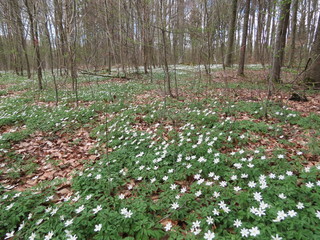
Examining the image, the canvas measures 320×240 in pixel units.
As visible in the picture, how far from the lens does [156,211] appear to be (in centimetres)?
218

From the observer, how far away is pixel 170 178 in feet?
8.73

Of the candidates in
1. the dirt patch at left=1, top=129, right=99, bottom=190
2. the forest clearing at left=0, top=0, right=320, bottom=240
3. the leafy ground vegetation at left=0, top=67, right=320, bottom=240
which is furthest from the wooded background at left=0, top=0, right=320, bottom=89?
the dirt patch at left=1, top=129, right=99, bottom=190

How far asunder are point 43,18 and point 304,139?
9.40 m

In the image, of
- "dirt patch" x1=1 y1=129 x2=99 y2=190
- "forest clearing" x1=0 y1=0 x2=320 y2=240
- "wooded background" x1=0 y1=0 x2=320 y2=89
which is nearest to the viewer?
"forest clearing" x1=0 y1=0 x2=320 y2=240

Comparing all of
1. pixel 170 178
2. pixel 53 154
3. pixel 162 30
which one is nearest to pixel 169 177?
pixel 170 178

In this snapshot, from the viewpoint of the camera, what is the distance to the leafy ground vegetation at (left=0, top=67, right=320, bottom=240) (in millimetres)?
1861

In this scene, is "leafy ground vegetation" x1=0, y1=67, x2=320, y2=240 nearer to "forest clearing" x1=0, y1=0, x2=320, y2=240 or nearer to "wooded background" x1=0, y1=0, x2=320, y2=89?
"forest clearing" x1=0, y1=0, x2=320, y2=240

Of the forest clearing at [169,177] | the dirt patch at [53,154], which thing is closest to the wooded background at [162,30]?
the forest clearing at [169,177]

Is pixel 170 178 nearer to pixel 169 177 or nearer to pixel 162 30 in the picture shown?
pixel 169 177

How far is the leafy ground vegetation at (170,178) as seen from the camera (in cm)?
186

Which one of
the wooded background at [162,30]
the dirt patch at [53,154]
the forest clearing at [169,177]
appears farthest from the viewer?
the wooded background at [162,30]

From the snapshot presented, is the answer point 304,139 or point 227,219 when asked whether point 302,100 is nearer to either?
point 304,139

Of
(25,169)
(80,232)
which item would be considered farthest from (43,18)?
(80,232)

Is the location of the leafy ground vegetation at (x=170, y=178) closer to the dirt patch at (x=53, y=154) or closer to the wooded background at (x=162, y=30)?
the dirt patch at (x=53, y=154)
